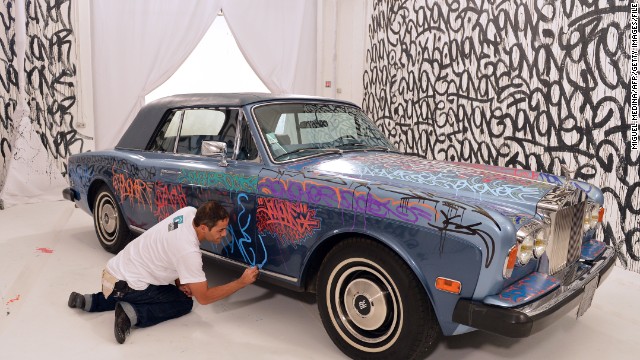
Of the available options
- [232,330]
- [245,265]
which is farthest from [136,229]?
[232,330]

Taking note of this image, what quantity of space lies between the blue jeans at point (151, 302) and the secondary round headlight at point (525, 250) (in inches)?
81.5

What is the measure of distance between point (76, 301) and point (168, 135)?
1.41 meters

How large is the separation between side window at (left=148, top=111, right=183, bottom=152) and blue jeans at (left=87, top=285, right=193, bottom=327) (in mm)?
1205

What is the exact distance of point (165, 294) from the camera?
10.1 ft

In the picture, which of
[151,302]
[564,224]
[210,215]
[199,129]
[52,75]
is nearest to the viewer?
[564,224]

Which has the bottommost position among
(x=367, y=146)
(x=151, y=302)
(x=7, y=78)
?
(x=151, y=302)

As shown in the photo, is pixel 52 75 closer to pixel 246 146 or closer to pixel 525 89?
pixel 246 146

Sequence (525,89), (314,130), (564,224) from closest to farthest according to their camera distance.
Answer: (564,224) → (314,130) → (525,89)

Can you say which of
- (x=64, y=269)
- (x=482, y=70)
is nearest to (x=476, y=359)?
(x=64, y=269)

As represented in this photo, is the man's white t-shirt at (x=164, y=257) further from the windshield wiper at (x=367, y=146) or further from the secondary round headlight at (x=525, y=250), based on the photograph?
the secondary round headlight at (x=525, y=250)

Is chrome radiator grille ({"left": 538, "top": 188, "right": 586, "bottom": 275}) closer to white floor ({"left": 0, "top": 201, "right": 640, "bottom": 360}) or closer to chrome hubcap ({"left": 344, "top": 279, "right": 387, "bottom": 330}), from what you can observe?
white floor ({"left": 0, "top": 201, "right": 640, "bottom": 360})

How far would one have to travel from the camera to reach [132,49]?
7.50 metres

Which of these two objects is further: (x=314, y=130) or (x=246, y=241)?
(x=314, y=130)

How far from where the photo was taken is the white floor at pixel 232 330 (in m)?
2.73
